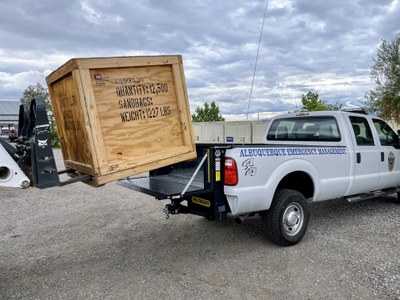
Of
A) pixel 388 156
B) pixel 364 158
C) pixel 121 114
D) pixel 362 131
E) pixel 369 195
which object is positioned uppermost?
pixel 121 114

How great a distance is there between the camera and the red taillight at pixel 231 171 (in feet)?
13.5

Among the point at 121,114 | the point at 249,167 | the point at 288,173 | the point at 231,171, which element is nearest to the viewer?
the point at 121,114

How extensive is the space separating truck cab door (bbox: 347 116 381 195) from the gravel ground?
25.0 inches

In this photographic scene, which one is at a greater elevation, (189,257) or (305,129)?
(305,129)

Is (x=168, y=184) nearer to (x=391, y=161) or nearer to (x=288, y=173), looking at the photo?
(x=288, y=173)

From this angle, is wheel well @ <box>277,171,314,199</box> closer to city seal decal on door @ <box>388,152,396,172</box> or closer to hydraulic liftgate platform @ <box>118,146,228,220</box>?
hydraulic liftgate platform @ <box>118,146,228,220</box>

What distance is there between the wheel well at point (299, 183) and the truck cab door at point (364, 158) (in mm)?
919

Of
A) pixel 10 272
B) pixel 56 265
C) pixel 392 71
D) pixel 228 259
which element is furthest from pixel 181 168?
pixel 392 71

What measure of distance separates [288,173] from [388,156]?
9.64 feet

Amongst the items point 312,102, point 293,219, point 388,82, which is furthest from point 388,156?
point 312,102

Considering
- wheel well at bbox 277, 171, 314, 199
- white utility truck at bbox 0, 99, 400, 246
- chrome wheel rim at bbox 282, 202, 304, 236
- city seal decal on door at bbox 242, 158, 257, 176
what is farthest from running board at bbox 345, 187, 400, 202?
city seal decal on door at bbox 242, 158, 257, 176

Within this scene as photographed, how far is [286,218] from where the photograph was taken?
475 cm

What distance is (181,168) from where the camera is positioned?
5543 mm

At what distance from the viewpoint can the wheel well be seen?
497 cm
